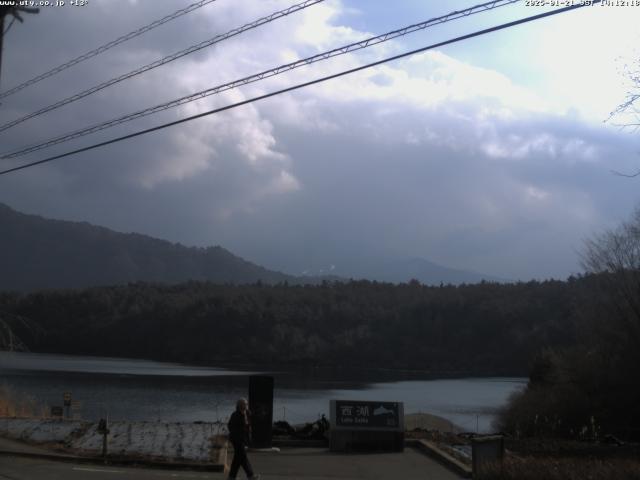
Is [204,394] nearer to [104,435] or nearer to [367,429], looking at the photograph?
[367,429]

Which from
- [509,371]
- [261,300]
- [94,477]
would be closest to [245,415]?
[94,477]

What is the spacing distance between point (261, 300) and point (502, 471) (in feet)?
412

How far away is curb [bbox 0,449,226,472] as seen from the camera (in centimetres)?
1474

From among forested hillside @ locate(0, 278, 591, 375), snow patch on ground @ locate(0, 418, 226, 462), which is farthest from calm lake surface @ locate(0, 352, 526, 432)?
forested hillside @ locate(0, 278, 591, 375)

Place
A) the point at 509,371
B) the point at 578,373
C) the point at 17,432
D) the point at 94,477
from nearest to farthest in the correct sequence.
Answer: the point at 94,477, the point at 17,432, the point at 578,373, the point at 509,371

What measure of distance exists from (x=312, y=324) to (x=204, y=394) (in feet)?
240

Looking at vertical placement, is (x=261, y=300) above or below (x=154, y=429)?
above

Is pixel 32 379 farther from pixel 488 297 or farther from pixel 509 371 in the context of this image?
pixel 488 297

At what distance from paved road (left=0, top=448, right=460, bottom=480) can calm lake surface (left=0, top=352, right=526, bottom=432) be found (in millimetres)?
15033

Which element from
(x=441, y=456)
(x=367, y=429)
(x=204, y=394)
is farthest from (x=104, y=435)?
(x=204, y=394)

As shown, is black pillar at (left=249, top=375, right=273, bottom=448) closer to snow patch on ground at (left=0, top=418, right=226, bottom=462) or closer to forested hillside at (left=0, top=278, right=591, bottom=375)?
snow patch on ground at (left=0, top=418, right=226, bottom=462)

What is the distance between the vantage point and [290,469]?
49.4ft

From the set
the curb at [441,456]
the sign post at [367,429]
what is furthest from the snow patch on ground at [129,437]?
the curb at [441,456]

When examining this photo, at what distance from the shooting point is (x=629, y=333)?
4156 centimetres
